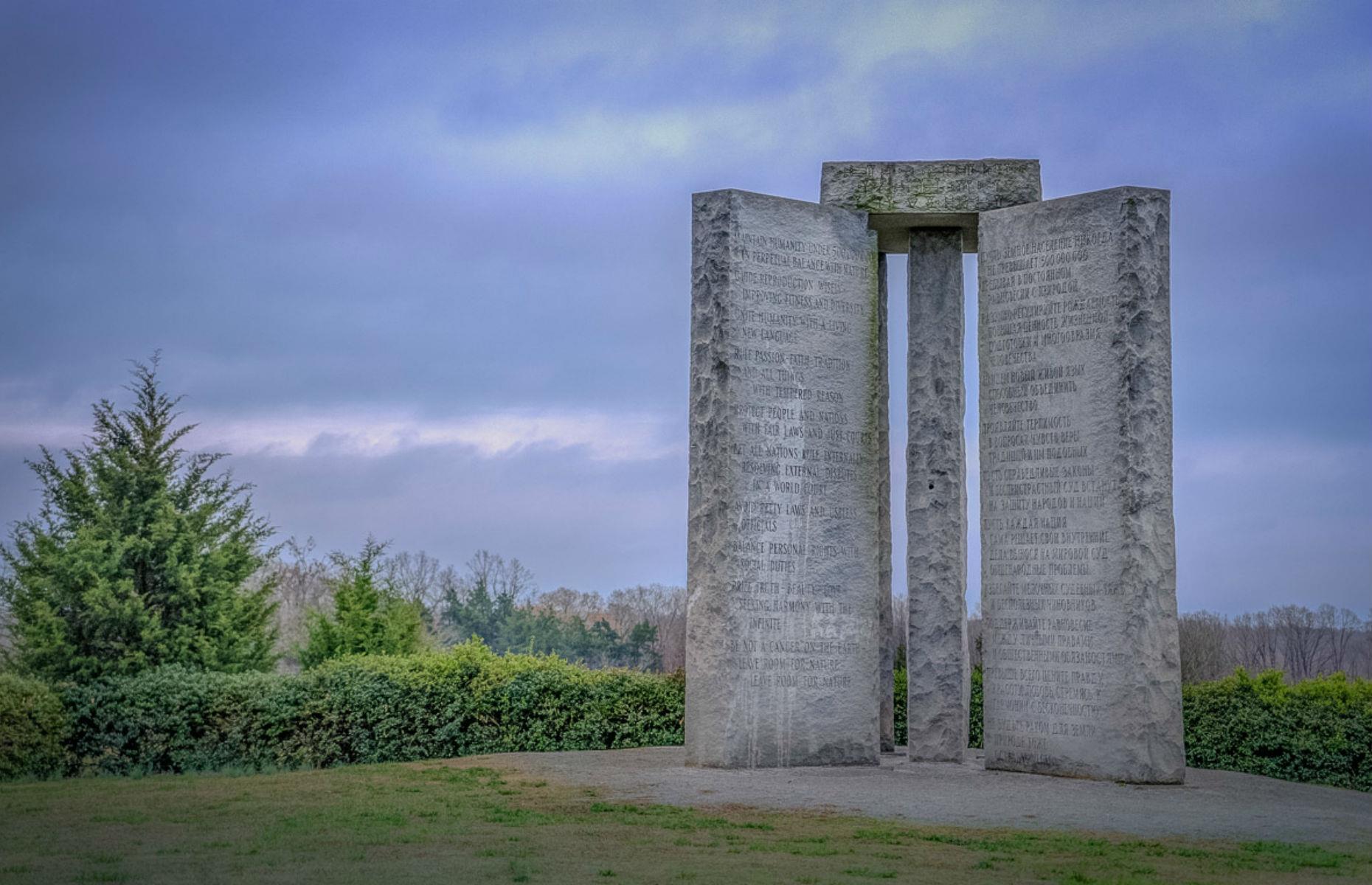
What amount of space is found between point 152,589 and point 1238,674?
518 inches

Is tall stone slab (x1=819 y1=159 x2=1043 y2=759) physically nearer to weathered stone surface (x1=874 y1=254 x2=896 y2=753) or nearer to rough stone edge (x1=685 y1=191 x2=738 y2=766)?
weathered stone surface (x1=874 y1=254 x2=896 y2=753)

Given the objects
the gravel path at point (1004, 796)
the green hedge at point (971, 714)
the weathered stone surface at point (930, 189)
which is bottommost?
the gravel path at point (1004, 796)

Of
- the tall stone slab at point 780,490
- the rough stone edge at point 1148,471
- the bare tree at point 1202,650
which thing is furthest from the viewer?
the bare tree at point 1202,650

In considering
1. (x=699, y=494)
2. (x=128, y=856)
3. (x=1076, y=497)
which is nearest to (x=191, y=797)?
(x=128, y=856)

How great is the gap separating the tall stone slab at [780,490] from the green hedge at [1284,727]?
3462mm

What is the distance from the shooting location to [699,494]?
40.5 ft

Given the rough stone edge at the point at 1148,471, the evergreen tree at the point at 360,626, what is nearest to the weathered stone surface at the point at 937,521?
the rough stone edge at the point at 1148,471

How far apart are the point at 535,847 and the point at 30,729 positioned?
805 cm

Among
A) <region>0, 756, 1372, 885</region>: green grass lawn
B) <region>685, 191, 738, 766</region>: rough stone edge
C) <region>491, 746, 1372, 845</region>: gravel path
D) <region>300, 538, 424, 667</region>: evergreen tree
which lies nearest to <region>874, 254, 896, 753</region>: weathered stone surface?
<region>491, 746, 1372, 845</region>: gravel path

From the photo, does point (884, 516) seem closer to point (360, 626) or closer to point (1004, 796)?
point (1004, 796)

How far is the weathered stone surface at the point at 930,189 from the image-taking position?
13.1 m

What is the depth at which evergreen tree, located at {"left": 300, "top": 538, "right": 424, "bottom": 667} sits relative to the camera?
58.1 feet

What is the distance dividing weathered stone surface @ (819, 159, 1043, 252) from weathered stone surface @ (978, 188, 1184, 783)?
0.95 feet

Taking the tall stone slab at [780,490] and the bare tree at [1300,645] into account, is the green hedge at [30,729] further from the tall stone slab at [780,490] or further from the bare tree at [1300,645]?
the bare tree at [1300,645]
